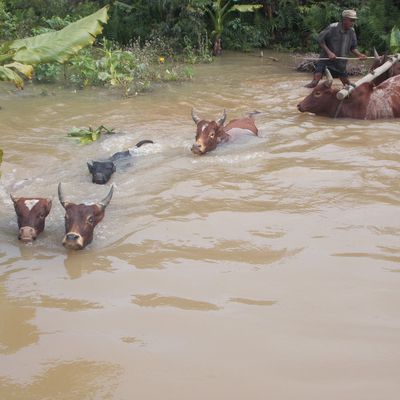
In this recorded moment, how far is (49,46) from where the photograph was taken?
5590mm

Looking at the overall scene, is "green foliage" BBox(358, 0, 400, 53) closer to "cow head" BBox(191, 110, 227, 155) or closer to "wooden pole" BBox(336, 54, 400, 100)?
"wooden pole" BBox(336, 54, 400, 100)

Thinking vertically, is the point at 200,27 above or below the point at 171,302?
above

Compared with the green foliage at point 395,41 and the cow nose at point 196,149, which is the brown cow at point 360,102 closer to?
the cow nose at point 196,149

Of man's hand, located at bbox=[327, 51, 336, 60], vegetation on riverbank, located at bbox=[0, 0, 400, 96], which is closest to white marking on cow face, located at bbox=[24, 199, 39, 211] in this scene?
man's hand, located at bbox=[327, 51, 336, 60]

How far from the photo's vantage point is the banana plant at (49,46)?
5.34 meters

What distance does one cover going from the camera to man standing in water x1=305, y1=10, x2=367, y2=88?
35.6 ft

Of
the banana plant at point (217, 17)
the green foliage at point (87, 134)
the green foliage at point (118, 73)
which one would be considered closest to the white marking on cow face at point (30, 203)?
the green foliage at point (87, 134)

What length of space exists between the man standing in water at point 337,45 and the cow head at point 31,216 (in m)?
6.83

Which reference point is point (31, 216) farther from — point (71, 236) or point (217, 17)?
point (217, 17)

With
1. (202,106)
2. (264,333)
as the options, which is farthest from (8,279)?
(202,106)

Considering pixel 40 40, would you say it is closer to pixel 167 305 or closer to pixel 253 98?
pixel 167 305

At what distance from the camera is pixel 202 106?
10797 millimetres

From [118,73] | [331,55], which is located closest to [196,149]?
[331,55]

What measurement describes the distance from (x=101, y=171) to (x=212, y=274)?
2916 mm
